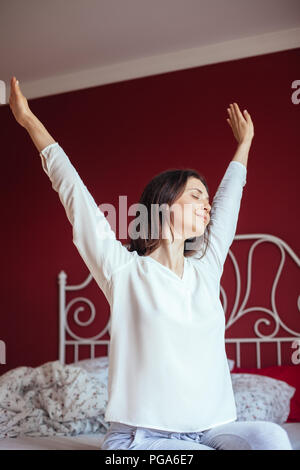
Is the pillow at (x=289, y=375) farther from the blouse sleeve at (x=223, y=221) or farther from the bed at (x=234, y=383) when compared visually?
the blouse sleeve at (x=223, y=221)

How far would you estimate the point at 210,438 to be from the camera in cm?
104

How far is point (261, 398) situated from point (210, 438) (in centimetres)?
117

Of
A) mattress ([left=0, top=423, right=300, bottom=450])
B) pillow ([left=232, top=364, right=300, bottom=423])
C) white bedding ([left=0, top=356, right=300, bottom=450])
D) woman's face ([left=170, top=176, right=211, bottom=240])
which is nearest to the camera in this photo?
woman's face ([left=170, top=176, right=211, bottom=240])

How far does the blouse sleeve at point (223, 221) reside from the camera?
1.29m

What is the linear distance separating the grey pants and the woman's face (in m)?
0.41

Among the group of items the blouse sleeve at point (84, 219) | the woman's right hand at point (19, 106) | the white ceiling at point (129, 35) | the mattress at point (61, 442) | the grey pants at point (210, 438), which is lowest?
the mattress at point (61, 442)

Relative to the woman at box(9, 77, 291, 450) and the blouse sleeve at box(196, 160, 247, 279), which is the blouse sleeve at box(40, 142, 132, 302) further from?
the blouse sleeve at box(196, 160, 247, 279)

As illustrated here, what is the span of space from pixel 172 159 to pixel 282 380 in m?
1.34

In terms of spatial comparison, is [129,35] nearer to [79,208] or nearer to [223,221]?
[223,221]

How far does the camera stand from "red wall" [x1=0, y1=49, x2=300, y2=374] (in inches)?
112

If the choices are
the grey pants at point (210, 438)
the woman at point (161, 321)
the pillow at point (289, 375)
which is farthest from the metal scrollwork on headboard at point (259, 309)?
the grey pants at point (210, 438)

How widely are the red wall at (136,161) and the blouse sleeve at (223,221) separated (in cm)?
152

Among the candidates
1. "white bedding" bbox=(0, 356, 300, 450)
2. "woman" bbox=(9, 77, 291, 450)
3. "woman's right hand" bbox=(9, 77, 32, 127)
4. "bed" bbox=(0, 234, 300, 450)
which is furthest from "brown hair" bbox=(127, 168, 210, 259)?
"white bedding" bbox=(0, 356, 300, 450)
